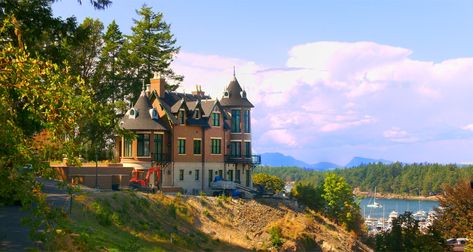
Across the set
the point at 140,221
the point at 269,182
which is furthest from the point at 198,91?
the point at 140,221

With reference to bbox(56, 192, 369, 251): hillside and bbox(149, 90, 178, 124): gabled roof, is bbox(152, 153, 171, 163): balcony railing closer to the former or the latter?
bbox(149, 90, 178, 124): gabled roof

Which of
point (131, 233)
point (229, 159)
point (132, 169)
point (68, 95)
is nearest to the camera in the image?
point (68, 95)

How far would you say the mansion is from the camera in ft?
166

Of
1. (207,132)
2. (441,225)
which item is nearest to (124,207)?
(207,132)

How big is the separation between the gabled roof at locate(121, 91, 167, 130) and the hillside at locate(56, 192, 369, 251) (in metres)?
8.15

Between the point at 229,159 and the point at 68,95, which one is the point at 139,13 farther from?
the point at 68,95

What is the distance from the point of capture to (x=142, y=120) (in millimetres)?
50438

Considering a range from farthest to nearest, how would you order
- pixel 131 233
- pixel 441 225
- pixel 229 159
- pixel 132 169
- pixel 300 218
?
pixel 229 159
pixel 300 218
pixel 132 169
pixel 441 225
pixel 131 233

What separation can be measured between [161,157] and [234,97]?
11.7 meters

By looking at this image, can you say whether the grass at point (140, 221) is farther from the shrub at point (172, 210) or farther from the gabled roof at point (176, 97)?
the gabled roof at point (176, 97)

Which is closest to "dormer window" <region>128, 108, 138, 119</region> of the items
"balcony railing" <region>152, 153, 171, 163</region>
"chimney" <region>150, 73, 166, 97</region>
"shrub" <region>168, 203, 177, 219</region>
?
"chimney" <region>150, 73, 166, 97</region>

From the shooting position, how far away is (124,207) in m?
36.3

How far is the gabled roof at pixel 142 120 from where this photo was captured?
5000 cm

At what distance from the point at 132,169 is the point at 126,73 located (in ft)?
49.7
